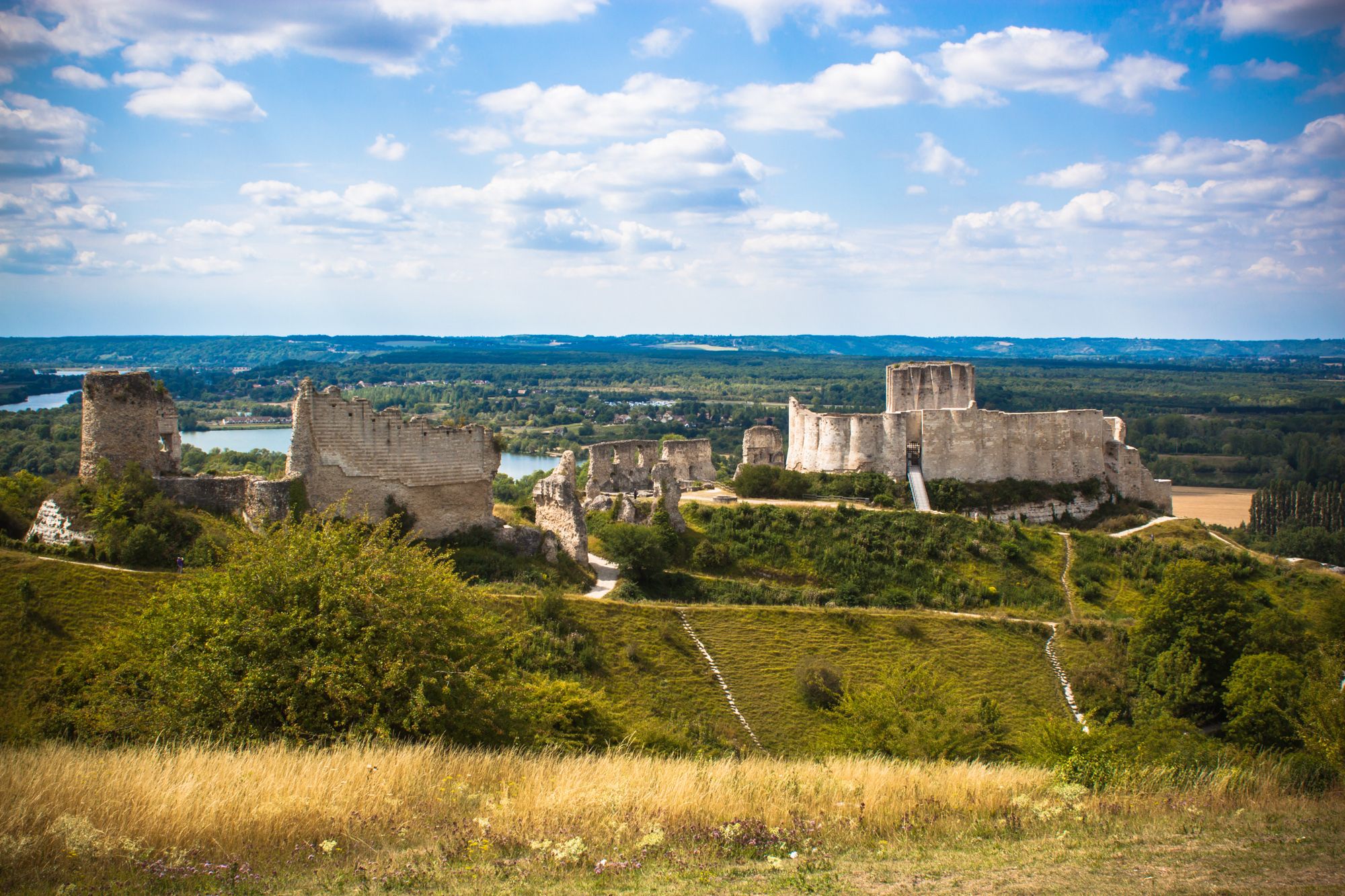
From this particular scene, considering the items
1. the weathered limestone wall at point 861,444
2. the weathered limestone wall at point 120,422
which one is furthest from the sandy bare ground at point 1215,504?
the weathered limestone wall at point 120,422

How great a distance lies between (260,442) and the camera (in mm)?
88750

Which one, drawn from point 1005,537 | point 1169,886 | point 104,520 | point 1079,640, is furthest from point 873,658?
point 104,520

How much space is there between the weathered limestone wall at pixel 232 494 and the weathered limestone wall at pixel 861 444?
2743cm

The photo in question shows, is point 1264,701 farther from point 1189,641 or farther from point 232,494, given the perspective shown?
point 232,494

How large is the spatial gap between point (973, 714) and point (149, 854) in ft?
60.2

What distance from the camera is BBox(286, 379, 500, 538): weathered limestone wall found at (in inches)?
1130

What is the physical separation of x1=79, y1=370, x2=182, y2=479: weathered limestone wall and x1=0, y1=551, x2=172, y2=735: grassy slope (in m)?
3.59

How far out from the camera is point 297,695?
13.8 meters

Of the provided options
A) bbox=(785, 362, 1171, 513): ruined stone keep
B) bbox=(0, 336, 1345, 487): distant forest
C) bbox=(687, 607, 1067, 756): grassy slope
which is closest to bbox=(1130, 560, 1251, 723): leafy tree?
bbox=(687, 607, 1067, 756): grassy slope

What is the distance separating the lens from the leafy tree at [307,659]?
541 inches

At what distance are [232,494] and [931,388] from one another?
3608 cm

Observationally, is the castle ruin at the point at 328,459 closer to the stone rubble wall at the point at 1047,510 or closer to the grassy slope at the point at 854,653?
the grassy slope at the point at 854,653

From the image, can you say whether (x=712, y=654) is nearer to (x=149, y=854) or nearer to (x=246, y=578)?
(x=246, y=578)

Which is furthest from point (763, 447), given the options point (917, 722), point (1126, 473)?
point (917, 722)
